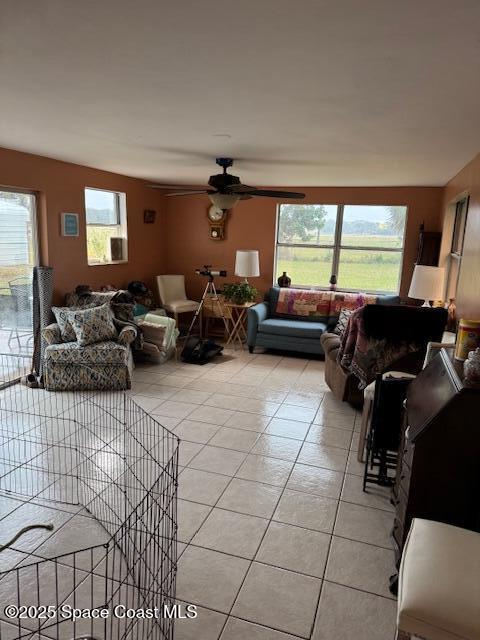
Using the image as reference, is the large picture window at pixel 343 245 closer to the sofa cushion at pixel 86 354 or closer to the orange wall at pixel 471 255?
the orange wall at pixel 471 255

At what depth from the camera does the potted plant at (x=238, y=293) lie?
607 centimetres

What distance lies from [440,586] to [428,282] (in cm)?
356

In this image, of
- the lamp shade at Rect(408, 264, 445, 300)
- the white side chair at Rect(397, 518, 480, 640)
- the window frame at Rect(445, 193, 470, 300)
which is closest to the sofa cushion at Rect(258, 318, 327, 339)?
the lamp shade at Rect(408, 264, 445, 300)

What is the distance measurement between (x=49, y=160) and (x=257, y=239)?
9.98 ft

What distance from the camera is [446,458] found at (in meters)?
1.83

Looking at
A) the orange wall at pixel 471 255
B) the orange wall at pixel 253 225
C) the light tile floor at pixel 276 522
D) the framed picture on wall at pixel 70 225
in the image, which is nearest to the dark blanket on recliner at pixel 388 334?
the orange wall at pixel 471 255

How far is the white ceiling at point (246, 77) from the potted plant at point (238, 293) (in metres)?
2.43

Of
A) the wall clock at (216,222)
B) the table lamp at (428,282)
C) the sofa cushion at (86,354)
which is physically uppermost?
the wall clock at (216,222)

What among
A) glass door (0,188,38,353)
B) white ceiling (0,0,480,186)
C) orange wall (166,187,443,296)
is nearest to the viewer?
white ceiling (0,0,480,186)

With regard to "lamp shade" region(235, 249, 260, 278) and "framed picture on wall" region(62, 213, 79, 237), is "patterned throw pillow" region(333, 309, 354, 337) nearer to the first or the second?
"lamp shade" region(235, 249, 260, 278)

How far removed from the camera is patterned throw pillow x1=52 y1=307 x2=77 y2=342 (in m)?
4.55

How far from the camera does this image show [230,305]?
20.1 ft

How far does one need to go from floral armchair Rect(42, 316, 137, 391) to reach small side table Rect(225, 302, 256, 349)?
79.7 inches

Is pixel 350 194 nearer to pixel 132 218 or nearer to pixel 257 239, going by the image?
pixel 257 239
